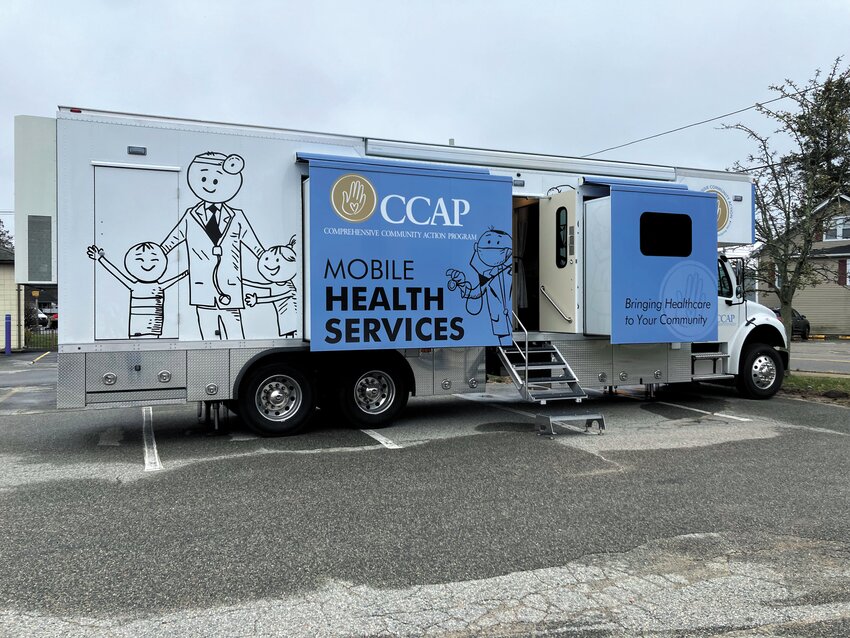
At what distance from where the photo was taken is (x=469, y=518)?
496cm

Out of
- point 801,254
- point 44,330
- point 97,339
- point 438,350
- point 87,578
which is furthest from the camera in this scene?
point 44,330

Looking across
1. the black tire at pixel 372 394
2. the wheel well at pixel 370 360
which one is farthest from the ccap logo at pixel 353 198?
the black tire at pixel 372 394

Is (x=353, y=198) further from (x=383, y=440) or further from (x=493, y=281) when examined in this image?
(x=383, y=440)

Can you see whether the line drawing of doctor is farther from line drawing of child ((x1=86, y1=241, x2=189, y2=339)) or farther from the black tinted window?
the black tinted window

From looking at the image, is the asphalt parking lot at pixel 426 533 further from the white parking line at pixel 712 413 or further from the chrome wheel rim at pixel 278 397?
the white parking line at pixel 712 413

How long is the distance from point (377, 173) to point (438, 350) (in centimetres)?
226

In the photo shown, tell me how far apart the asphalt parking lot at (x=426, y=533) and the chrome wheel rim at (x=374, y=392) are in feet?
1.21

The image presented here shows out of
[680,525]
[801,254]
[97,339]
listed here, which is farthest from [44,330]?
[680,525]

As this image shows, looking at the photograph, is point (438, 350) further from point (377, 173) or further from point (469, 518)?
point (469, 518)

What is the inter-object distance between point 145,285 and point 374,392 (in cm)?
287

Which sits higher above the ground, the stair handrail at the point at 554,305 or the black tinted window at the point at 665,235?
the black tinted window at the point at 665,235

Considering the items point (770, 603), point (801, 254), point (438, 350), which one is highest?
point (801, 254)

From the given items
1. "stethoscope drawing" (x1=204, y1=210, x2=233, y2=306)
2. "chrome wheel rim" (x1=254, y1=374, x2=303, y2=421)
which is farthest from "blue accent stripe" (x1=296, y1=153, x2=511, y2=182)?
"chrome wheel rim" (x1=254, y1=374, x2=303, y2=421)

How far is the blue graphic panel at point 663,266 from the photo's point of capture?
29.9ft
